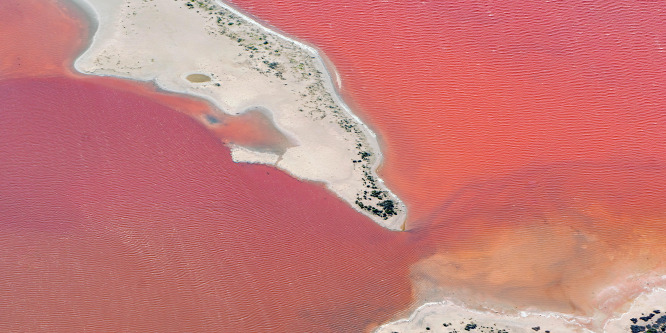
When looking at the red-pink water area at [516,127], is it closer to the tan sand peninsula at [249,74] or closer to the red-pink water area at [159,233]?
the tan sand peninsula at [249,74]

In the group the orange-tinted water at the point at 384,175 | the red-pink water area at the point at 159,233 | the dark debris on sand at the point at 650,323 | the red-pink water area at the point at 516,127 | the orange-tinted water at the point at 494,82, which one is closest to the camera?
the dark debris on sand at the point at 650,323

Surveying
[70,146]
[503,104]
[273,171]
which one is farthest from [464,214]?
[70,146]

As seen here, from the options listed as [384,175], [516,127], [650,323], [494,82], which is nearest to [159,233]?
[384,175]

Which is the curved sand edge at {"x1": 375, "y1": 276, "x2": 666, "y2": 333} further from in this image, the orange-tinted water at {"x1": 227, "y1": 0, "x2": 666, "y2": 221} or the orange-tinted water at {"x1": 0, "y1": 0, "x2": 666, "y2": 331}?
the orange-tinted water at {"x1": 227, "y1": 0, "x2": 666, "y2": 221}

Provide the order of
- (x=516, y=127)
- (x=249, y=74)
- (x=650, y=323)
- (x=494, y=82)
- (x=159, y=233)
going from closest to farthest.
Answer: (x=650, y=323), (x=159, y=233), (x=516, y=127), (x=494, y=82), (x=249, y=74)

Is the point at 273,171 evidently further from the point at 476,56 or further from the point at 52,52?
the point at 52,52

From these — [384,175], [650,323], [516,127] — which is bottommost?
[384,175]

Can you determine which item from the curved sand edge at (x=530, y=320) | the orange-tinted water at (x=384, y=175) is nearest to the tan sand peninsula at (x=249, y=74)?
the orange-tinted water at (x=384, y=175)

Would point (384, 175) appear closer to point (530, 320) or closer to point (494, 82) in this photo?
point (494, 82)
